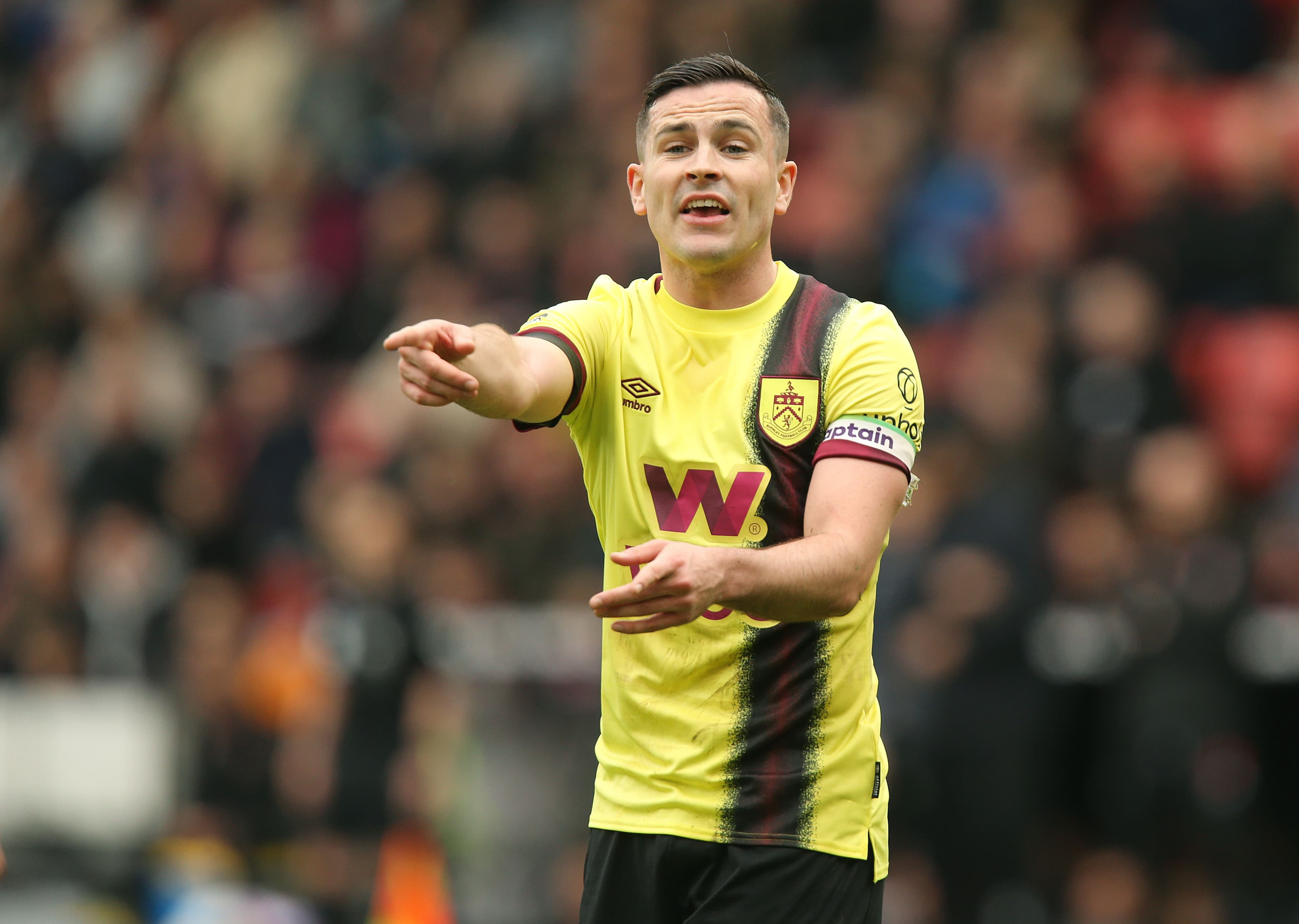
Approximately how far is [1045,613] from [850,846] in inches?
213

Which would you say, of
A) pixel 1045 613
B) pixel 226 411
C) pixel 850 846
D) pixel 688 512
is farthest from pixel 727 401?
pixel 226 411

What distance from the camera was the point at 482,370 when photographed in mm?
4531

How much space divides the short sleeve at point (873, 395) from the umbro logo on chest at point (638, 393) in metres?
0.49

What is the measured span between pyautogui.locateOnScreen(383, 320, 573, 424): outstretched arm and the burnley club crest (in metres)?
0.54

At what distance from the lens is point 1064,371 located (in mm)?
10867

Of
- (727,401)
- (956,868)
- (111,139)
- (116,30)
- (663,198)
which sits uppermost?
(116,30)

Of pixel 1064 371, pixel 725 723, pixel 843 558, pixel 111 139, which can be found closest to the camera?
pixel 843 558

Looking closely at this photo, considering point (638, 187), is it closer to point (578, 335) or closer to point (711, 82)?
point (711, 82)

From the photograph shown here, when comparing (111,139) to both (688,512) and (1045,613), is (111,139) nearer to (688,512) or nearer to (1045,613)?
(1045,613)

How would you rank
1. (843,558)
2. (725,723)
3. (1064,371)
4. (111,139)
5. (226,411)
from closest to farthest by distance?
(843,558) < (725,723) < (1064,371) < (226,411) < (111,139)

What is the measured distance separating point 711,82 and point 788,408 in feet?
3.03

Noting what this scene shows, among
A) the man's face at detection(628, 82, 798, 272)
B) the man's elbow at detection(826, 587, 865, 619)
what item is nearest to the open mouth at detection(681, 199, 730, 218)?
the man's face at detection(628, 82, 798, 272)

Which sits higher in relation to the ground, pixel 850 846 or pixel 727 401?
pixel 727 401

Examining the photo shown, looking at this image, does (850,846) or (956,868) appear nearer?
(850,846)
